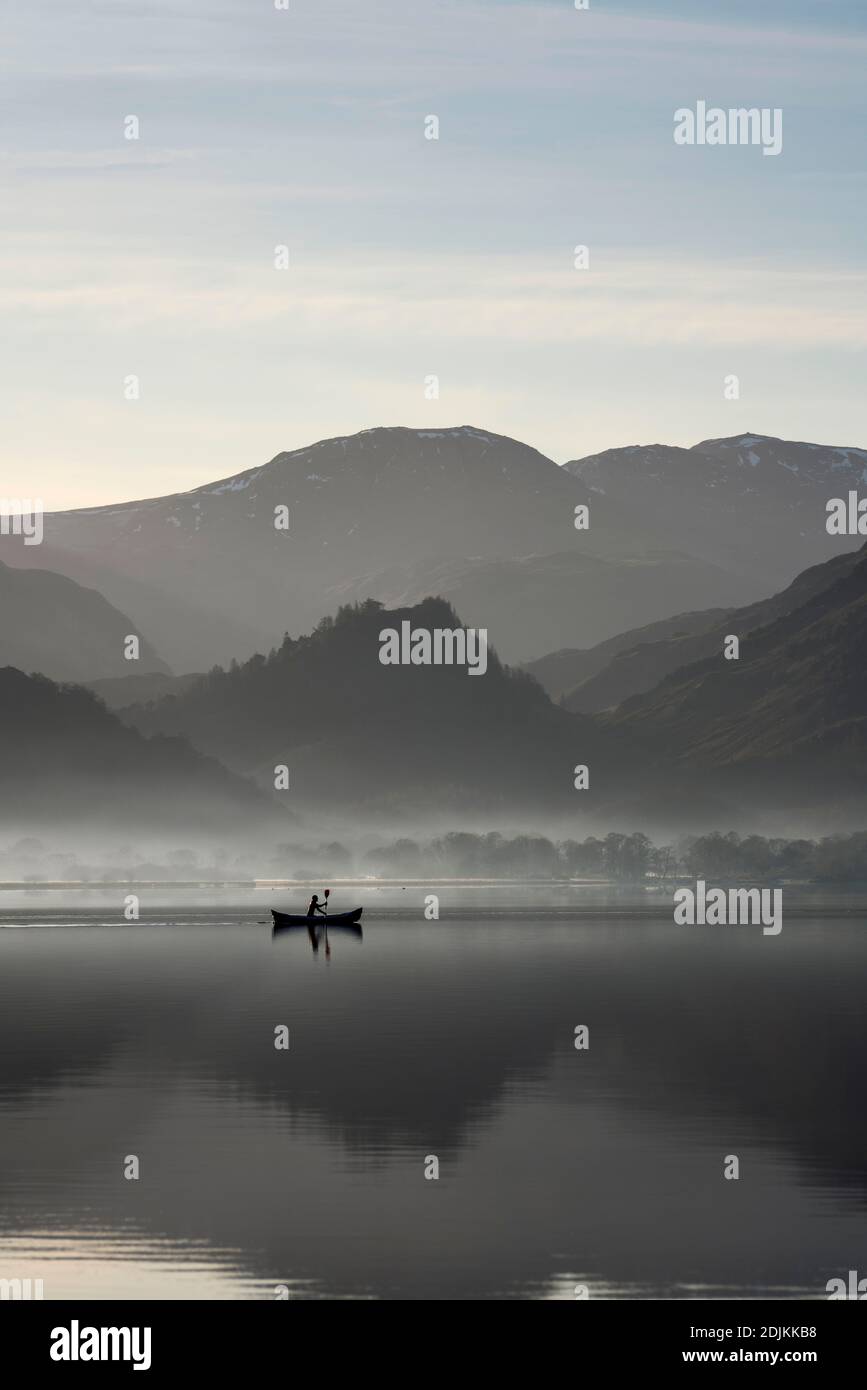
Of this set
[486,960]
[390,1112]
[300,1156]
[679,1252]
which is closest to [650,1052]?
[390,1112]

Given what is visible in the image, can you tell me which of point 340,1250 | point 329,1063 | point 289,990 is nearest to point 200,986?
point 289,990

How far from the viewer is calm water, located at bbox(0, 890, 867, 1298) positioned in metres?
50.1

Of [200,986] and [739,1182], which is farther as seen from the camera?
[200,986]

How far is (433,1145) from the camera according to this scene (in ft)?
A: 224

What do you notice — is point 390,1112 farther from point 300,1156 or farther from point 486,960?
point 486,960

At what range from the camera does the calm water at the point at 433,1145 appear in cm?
5006

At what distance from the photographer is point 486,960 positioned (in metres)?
177

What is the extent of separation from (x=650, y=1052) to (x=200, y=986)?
53.2m

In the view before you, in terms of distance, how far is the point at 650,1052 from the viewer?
3829 inches
